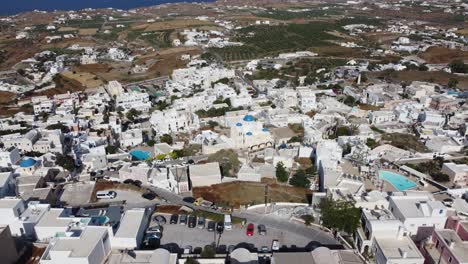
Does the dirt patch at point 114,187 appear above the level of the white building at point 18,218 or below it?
below

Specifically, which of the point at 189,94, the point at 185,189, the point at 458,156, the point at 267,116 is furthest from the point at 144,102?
the point at 458,156

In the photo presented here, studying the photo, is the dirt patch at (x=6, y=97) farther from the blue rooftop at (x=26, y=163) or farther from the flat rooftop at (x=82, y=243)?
the flat rooftop at (x=82, y=243)

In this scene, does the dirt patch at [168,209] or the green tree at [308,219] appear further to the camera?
the dirt patch at [168,209]

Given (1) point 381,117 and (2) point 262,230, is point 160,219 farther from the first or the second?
(1) point 381,117

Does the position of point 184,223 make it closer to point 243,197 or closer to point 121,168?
point 243,197

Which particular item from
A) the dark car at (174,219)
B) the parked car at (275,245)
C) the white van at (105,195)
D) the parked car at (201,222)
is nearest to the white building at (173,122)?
the white van at (105,195)

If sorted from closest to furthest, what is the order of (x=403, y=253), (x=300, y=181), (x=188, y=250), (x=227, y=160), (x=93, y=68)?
(x=403, y=253), (x=188, y=250), (x=300, y=181), (x=227, y=160), (x=93, y=68)

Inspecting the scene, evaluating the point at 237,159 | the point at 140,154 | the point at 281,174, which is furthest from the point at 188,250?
the point at 140,154
